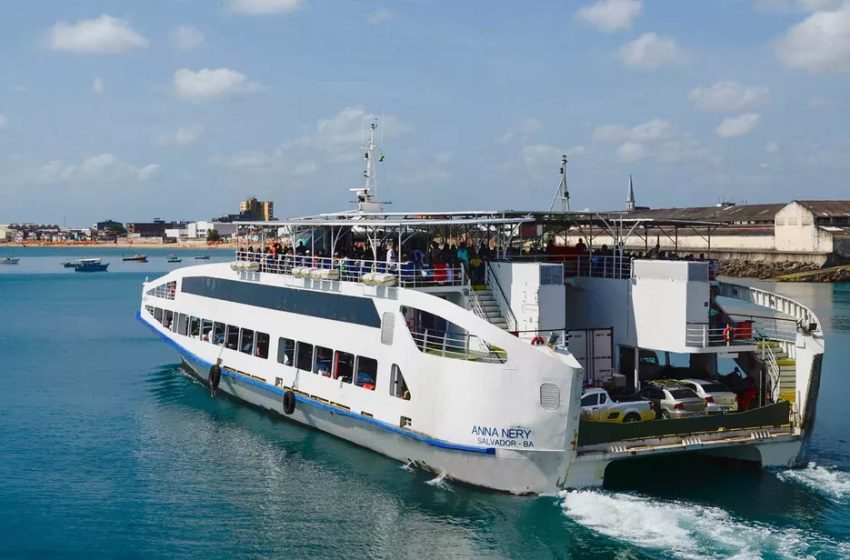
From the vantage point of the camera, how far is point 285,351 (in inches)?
1072

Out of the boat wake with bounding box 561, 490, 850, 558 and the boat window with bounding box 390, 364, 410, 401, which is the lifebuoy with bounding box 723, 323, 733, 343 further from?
the boat window with bounding box 390, 364, 410, 401

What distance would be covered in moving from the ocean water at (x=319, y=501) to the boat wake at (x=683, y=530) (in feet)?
0.15

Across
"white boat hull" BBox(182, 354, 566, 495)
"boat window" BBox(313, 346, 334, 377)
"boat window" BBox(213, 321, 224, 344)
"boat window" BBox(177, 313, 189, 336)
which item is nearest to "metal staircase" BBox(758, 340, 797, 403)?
"white boat hull" BBox(182, 354, 566, 495)

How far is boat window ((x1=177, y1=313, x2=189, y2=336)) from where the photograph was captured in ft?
109

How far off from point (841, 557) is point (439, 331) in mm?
9918

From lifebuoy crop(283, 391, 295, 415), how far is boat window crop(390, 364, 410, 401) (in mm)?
4960

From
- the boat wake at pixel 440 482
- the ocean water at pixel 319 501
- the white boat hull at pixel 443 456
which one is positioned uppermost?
the white boat hull at pixel 443 456

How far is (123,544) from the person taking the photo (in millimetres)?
18781

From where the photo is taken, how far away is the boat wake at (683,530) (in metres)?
17.5

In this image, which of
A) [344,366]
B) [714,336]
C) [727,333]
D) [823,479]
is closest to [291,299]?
[344,366]

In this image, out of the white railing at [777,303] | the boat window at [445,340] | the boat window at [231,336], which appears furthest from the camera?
the boat window at [231,336]

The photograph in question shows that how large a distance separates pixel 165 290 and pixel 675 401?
20891 millimetres

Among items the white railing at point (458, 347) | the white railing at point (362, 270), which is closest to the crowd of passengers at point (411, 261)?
the white railing at point (362, 270)

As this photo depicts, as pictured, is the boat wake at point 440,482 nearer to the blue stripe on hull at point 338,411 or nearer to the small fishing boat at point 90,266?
the blue stripe on hull at point 338,411
